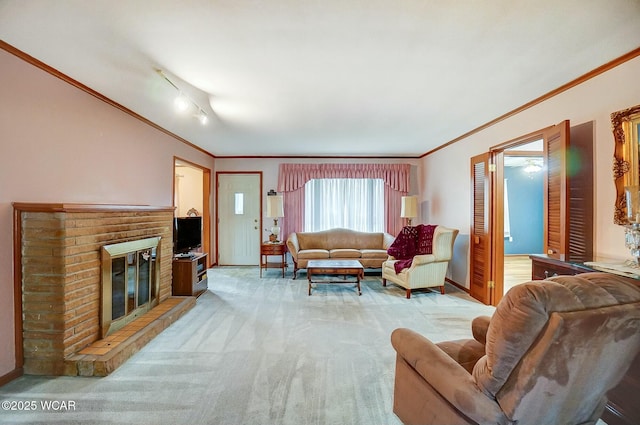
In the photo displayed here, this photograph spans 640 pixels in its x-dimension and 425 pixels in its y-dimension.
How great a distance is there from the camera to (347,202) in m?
6.25

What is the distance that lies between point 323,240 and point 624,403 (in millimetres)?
4623

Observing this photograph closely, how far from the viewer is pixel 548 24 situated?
1765 millimetres

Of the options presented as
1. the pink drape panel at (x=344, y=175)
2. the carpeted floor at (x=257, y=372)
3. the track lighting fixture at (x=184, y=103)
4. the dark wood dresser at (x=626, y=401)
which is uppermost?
the track lighting fixture at (x=184, y=103)

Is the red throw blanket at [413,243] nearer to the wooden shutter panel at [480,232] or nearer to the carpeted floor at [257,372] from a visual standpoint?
the wooden shutter panel at [480,232]

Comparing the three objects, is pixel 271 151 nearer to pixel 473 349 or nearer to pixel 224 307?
pixel 224 307

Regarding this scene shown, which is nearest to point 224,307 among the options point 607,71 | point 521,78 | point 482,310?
point 482,310

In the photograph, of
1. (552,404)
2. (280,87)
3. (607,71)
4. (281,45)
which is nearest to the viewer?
(552,404)

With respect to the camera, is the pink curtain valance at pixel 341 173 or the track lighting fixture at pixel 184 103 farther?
the pink curtain valance at pixel 341 173

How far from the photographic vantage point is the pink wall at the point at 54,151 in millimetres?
2018

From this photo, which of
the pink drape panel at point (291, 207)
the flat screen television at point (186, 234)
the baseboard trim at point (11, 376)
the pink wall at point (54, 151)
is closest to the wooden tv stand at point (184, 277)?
the flat screen television at point (186, 234)

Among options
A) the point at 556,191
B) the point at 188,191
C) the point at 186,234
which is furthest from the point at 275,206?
the point at 556,191

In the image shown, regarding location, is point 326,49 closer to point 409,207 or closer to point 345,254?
point 345,254

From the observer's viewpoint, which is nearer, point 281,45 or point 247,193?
point 281,45

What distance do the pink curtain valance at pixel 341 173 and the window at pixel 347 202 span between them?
157 millimetres
